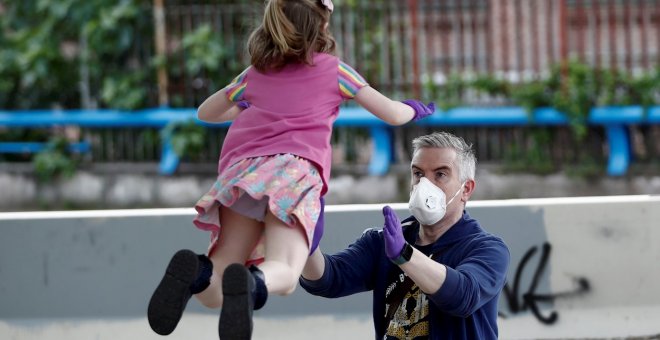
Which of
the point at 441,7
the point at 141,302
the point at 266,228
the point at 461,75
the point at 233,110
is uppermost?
the point at 441,7

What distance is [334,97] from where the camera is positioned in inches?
154

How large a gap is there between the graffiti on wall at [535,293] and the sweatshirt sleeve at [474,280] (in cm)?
176

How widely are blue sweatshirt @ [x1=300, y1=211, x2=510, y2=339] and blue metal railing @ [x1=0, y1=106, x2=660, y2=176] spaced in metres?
8.31

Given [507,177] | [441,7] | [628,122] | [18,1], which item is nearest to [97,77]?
[18,1]

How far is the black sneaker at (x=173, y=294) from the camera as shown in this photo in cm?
351

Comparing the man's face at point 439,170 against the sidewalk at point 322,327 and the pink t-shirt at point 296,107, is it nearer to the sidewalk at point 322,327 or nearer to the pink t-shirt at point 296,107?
the pink t-shirt at point 296,107

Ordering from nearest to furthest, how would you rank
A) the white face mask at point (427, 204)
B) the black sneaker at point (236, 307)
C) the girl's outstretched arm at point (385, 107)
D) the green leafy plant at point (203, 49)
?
the black sneaker at point (236, 307) < the white face mask at point (427, 204) < the girl's outstretched arm at point (385, 107) < the green leafy plant at point (203, 49)

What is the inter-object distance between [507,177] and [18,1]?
647 cm

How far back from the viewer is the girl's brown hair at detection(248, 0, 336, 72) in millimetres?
3777

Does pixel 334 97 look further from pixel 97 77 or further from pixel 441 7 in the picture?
pixel 97 77

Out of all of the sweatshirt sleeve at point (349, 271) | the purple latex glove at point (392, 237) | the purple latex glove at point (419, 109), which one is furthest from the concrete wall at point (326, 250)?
the purple latex glove at point (392, 237)

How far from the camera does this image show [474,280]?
3.66 metres

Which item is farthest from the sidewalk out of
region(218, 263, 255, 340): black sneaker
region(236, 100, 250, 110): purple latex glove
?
region(218, 263, 255, 340): black sneaker

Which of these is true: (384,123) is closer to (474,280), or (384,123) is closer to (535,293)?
(535,293)
